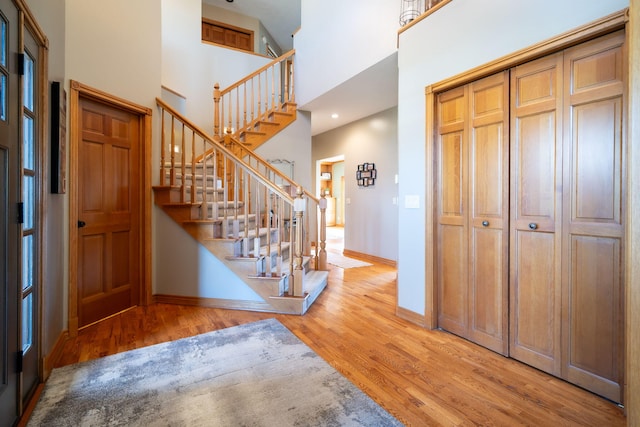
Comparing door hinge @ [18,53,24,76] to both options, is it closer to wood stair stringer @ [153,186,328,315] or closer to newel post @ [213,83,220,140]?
wood stair stringer @ [153,186,328,315]

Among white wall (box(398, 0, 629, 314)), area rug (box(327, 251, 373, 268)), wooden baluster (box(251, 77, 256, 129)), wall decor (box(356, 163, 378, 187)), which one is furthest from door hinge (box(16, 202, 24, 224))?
wall decor (box(356, 163, 378, 187))

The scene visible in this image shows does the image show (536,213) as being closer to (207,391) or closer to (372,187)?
(207,391)

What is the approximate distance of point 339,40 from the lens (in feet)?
14.3

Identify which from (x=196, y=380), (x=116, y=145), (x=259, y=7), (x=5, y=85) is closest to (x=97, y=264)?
(x=116, y=145)

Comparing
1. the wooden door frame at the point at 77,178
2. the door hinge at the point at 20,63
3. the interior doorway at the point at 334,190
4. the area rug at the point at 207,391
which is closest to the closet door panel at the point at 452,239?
the area rug at the point at 207,391

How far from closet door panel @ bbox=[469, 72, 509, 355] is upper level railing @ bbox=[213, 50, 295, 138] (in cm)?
370

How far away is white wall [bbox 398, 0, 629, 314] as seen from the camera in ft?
6.11

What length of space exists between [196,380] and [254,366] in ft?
1.17

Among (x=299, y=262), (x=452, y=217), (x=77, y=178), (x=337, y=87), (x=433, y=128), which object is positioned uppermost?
(x=337, y=87)

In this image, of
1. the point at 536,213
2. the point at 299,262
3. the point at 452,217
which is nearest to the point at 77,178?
the point at 299,262

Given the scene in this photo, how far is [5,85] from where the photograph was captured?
1388 mm

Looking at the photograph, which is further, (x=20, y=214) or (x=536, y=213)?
(x=536, y=213)

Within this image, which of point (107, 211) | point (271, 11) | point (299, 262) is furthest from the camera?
point (271, 11)

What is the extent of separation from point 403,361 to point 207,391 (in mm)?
1260
